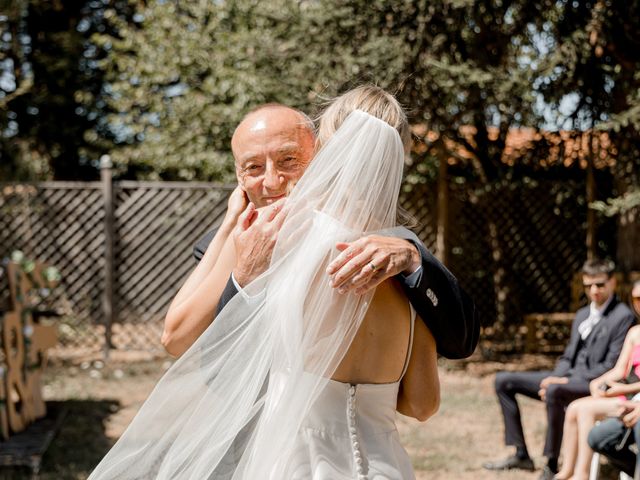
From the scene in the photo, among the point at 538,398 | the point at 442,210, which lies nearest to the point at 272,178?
the point at 538,398

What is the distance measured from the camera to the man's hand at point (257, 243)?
187 centimetres

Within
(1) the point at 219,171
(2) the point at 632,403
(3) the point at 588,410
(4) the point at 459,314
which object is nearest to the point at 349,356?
(4) the point at 459,314

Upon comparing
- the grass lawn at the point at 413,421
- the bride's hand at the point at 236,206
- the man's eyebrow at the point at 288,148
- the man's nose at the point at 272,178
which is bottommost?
the grass lawn at the point at 413,421

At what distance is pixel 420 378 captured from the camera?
1.90 metres

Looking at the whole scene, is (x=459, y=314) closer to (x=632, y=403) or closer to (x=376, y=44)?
(x=632, y=403)

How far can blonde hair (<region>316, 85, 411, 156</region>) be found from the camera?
187 cm

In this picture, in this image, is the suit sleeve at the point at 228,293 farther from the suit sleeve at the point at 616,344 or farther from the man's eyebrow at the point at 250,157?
the suit sleeve at the point at 616,344

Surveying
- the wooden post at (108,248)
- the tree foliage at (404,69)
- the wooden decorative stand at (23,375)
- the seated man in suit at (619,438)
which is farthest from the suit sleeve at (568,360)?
the wooden post at (108,248)

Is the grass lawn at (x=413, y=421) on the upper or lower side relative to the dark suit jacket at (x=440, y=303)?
lower

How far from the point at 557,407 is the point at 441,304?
429 centimetres

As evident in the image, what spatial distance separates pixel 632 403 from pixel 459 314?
11.5ft

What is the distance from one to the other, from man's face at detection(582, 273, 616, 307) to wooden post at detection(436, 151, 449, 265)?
177 inches

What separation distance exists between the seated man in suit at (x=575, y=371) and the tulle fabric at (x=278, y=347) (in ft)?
13.9

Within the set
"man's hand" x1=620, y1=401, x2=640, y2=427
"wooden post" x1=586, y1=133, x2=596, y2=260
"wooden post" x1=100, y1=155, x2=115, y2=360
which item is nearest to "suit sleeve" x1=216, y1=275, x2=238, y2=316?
"man's hand" x1=620, y1=401, x2=640, y2=427
